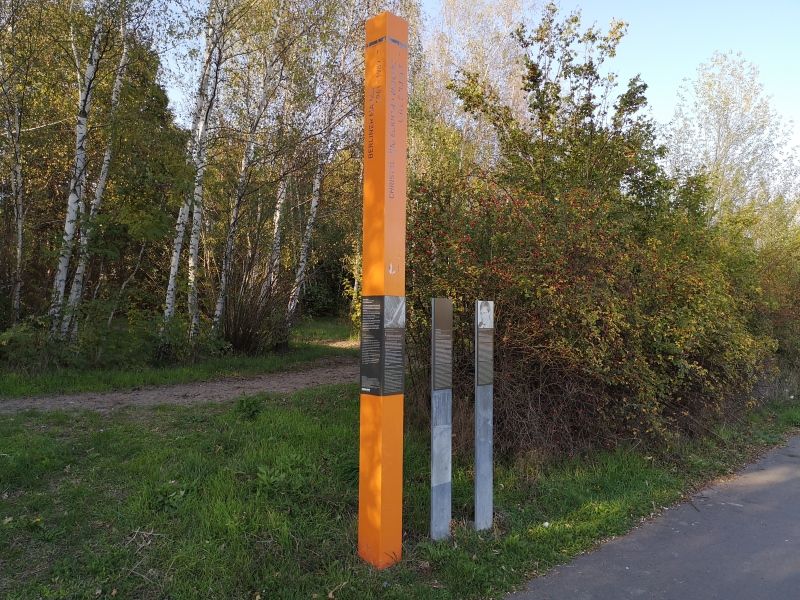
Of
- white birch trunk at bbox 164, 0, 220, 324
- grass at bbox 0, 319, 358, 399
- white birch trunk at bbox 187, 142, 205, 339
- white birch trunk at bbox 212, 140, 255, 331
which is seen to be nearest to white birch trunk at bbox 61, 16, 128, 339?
grass at bbox 0, 319, 358, 399

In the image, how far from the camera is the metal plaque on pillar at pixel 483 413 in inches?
173

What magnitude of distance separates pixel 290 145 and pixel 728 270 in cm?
896

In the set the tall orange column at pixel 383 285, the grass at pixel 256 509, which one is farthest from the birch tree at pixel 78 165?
the tall orange column at pixel 383 285

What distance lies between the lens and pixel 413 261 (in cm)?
618

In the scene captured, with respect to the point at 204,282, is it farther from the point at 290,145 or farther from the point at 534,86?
the point at 534,86

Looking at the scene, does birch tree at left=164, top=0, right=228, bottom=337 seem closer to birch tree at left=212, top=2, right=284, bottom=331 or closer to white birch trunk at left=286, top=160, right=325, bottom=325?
birch tree at left=212, top=2, right=284, bottom=331

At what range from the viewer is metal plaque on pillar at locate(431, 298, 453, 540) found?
13.5ft

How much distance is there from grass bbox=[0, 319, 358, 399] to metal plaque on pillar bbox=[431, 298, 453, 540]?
649 centimetres

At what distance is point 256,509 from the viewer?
428 cm

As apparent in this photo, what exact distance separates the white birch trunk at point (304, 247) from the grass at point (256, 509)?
7691 millimetres

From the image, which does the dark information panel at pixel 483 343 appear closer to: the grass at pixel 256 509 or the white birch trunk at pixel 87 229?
the grass at pixel 256 509

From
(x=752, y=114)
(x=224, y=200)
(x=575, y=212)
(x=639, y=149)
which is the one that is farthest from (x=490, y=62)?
(x=575, y=212)

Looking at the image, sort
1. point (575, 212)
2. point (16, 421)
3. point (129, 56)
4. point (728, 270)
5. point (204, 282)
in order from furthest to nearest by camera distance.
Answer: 1. point (204, 282)
2. point (129, 56)
3. point (728, 270)
4. point (16, 421)
5. point (575, 212)

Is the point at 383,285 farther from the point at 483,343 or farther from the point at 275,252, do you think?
the point at 275,252
